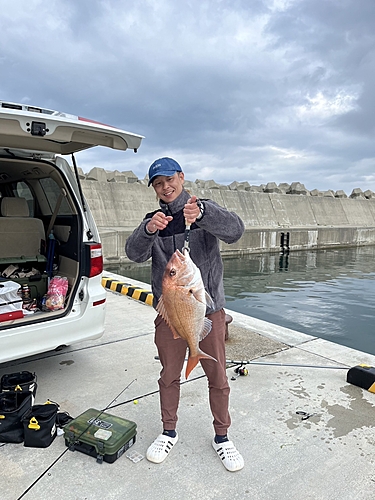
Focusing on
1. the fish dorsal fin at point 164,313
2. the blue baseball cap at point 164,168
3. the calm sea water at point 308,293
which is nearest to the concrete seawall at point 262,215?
the calm sea water at point 308,293

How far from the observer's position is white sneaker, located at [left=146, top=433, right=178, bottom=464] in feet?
7.80

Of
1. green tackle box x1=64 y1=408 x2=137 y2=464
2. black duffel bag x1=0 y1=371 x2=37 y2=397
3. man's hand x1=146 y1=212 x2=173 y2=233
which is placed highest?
man's hand x1=146 y1=212 x2=173 y2=233

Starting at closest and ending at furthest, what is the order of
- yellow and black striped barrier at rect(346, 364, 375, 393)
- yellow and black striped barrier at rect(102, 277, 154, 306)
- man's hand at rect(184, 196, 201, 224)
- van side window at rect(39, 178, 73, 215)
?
man's hand at rect(184, 196, 201, 224) → yellow and black striped barrier at rect(346, 364, 375, 393) → van side window at rect(39, 178, 73, 215) → yellow and black striped barrier at rect(102, 277, 154, 306)

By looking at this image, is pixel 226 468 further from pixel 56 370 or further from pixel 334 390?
pixel 56 370

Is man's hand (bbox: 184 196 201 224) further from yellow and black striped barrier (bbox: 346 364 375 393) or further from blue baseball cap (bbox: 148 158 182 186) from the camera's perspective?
yellow and black striped barrier (bbox: 346 364 375 393)

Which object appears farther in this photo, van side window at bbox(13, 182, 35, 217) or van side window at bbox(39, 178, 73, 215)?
van side window at bbox(13, 182, 35, 217)

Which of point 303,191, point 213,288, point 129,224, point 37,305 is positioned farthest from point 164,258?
point 303,191

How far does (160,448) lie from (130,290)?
4505 millimetres

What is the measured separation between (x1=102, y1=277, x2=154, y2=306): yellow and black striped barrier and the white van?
2.43m

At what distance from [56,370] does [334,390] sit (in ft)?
8.45

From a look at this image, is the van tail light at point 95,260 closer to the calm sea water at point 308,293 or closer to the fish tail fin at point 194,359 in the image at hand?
the fish tail fin at point 194,359

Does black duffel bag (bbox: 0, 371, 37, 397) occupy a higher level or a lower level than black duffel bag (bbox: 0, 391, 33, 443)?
higher

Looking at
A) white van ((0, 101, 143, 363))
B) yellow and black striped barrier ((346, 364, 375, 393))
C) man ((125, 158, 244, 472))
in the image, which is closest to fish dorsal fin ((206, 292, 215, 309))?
man ((125, 158, 244, 472))

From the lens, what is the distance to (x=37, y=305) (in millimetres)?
3621
